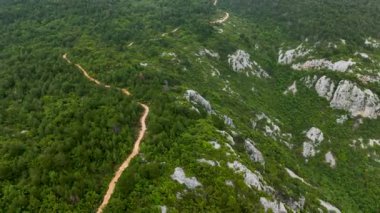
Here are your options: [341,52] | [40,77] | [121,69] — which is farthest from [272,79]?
[40,77]

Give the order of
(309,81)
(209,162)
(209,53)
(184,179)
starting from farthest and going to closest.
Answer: (209,53) < (309,81) < (209,162) < (184,179)

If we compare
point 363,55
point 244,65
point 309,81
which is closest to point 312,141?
point 309,81

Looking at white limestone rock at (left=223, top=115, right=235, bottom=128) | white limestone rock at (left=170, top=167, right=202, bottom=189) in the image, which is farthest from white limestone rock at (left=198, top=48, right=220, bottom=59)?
white limestone rock at (left=170, top=167, right=202, bottom=189)

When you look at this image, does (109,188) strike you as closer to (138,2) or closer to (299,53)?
(299,53)

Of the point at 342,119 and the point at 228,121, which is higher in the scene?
the point at 228,121

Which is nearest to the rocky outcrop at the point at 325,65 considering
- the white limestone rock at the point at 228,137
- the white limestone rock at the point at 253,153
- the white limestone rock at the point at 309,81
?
the white limestone rock at the point at 309,81

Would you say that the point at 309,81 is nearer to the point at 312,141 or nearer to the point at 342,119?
the point at 342,119
